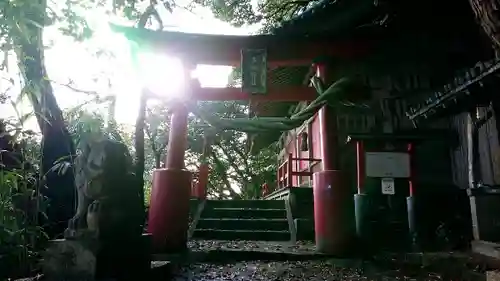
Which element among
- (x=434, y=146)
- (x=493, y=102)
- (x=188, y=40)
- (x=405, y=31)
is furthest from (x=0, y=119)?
(x=434, y=146)

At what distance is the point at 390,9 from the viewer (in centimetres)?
620

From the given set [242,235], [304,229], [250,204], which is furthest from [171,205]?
[250,204]

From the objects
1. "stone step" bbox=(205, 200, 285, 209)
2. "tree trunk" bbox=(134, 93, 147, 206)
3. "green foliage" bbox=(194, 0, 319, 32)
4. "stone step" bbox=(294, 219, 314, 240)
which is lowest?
"stone step" bbox=(294, 219, 314, 240)

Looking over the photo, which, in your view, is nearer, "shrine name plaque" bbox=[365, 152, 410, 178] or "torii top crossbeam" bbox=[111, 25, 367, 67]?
"torii top crossbeam" bbox=[111, 25, 367, 67]

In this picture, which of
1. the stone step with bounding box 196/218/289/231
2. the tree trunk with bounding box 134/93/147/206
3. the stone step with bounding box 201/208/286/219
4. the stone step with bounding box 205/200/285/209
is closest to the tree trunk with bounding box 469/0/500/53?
the tree trunk with bounding box 134/93/147/206

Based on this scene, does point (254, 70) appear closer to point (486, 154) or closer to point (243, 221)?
point (243, 221)

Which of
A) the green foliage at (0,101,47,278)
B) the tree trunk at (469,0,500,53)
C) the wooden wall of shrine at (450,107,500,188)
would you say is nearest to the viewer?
the tree trunk at (469,0,500,53)

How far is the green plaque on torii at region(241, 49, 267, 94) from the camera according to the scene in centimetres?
612

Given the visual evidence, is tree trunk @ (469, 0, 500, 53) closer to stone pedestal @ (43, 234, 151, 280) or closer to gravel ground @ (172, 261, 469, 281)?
gravel ground @ (172, 261, 469, 281)

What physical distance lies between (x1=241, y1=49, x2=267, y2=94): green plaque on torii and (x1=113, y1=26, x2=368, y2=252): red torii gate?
10 cm

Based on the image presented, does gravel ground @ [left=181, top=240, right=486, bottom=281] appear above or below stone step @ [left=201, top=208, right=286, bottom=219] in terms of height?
below

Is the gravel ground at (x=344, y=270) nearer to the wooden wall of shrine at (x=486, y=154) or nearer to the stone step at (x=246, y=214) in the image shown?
the wooden wall of shrine at (x=486, y=154)

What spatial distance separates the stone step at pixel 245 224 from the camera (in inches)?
354

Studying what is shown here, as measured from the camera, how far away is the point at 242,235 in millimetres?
8516
